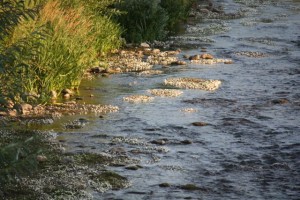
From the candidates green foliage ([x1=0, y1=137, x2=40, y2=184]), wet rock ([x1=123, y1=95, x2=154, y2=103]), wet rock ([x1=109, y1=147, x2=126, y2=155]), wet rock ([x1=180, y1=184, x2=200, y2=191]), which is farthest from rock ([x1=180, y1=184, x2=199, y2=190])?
wet rock ([x1=123, y1=95, x2=154, y2=103])

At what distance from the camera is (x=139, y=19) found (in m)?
19.6

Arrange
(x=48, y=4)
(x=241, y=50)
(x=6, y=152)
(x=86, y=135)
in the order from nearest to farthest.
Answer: (x=6, y=152) < (x=86, y=135) < (x=48, y=4) < (x=241, y=50)

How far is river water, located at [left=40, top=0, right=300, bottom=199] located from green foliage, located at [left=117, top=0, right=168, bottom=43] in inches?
84.8

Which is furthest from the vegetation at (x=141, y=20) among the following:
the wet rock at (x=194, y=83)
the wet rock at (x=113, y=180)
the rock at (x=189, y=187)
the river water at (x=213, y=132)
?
the rock at (x=189, y=187)

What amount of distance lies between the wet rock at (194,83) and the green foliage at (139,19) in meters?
4.74

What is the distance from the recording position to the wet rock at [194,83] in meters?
14.2

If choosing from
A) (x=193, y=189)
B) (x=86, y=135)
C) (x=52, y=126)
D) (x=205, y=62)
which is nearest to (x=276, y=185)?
(x=193, y=189)

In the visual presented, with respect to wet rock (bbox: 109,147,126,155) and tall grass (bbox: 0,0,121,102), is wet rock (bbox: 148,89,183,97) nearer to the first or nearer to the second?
tall grass (bbox: 0,0,121,102)

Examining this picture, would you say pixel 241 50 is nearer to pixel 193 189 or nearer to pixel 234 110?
pixel 234 110

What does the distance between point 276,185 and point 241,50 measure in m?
10.6

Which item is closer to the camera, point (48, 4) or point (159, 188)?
point (159, 188)

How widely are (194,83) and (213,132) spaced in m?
3.67

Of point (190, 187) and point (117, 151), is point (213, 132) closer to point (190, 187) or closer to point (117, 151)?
point (117, 151)

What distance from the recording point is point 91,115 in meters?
11.7
